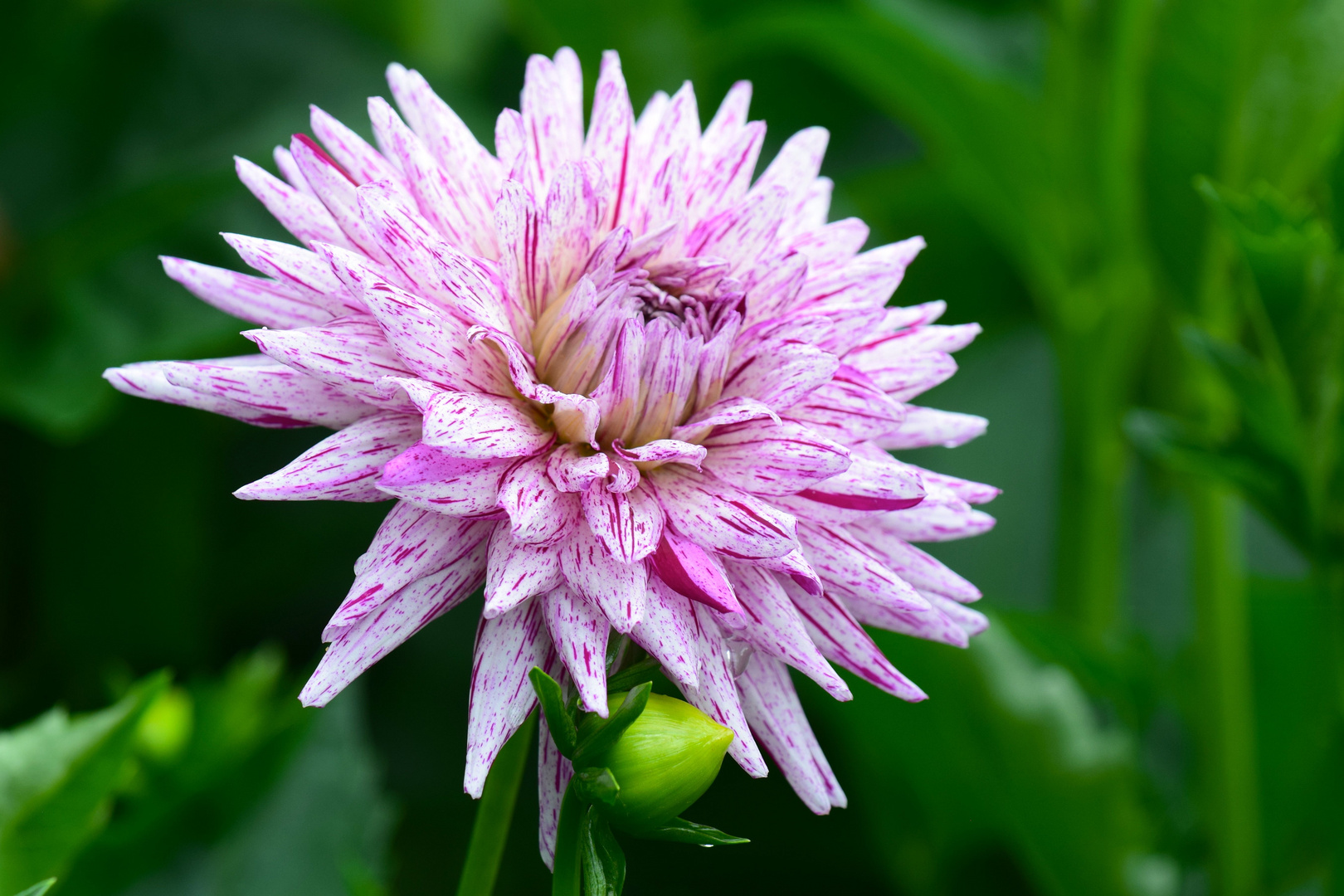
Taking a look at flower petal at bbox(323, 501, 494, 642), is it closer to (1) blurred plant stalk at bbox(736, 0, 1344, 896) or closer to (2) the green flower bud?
(2) the green flower bud

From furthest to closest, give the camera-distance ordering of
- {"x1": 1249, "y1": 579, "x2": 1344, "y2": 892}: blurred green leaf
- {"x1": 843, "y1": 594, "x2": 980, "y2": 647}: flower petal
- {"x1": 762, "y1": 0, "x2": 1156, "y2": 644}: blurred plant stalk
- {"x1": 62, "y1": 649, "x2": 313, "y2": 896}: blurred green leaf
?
{"x1": 762, "y1": 0, "x2": 1156, "y2": 644}: blurred plant stalk → {"x1": 1249, "y1": 579, "x2": 1344, "y2": 892}: blurred green leaf → {"x1": 62, "y1": 649, "x2": 313, "y2": 896}: blurred green leaf → {"x1": 843, "y1": 594, "x2": 980, "y2": 647}: flower petal

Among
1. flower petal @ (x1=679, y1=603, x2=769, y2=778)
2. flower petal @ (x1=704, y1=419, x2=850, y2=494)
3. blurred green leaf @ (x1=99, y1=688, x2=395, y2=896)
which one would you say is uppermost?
flower petal @ (x1=704, y1=419, x2=850, y2=494)

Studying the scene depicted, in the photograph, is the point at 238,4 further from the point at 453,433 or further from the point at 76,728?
the point at 453,433

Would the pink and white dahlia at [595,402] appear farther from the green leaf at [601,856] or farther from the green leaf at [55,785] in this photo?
the green leaf at [55,785]

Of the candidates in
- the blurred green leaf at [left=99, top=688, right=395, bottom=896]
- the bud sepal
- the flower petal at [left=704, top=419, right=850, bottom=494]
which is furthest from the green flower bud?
the blurred green leaf at [left=99, top=688, right=395, bottom=896]

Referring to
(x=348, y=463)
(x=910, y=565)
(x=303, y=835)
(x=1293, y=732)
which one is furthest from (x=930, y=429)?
(x=1293, y=732)

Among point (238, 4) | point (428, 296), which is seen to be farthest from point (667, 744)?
point (238, 4)
